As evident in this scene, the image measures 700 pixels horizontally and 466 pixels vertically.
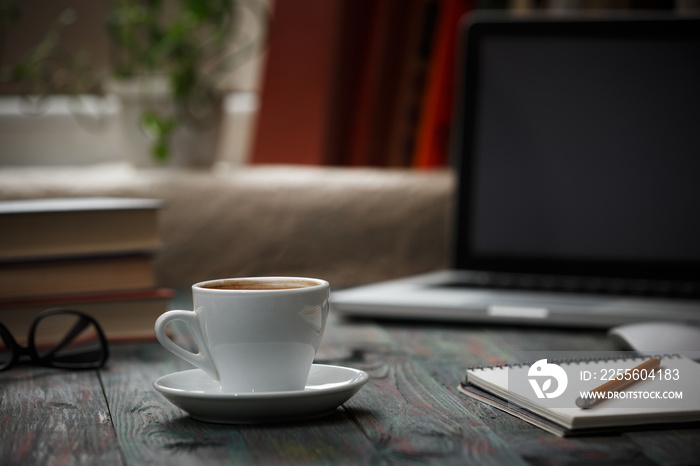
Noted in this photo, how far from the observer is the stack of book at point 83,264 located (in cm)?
91

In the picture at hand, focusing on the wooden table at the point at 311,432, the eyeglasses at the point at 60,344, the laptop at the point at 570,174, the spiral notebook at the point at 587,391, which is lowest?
the eyeglasses at the point at 60,344

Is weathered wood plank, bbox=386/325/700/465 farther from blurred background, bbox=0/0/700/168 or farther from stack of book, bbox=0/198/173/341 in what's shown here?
blurred background, bbox=0/0/700/168

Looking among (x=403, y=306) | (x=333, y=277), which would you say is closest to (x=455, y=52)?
(x=333, y=277)

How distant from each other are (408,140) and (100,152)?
2.34ft

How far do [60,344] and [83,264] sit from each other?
0.14 meters

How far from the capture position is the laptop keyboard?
113 cm

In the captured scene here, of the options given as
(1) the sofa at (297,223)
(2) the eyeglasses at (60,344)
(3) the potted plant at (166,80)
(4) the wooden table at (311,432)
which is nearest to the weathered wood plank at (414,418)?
(4) the wooden table at (311,432)

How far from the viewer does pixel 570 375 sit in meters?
0.61

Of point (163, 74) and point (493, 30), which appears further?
point (163, 74)

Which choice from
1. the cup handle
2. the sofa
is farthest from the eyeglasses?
the sofa

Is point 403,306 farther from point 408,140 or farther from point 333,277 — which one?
point 408,140

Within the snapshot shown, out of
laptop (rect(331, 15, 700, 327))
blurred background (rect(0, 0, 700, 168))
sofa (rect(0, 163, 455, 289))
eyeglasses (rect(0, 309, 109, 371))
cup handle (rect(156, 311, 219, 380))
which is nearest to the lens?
cup handle (rect(156, 311, 219, 380))

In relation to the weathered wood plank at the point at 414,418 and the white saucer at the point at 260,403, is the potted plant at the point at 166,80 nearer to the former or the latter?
the weathered wood plank at the point at 414,418

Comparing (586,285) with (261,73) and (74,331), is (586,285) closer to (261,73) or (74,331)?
(74,331)
